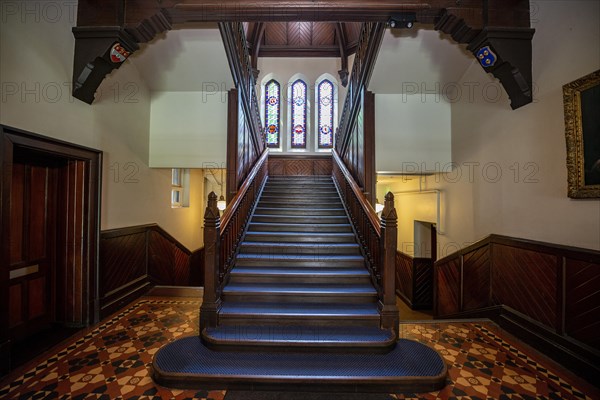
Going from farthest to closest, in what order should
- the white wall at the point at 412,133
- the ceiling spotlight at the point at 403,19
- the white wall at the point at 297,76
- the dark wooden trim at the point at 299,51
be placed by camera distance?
the white wall at the point at 297,76 < the dark wooden trim at the point at 299,51 < the white wall at the point at 412,133 < the ceiling spotlight at the point at 403,19

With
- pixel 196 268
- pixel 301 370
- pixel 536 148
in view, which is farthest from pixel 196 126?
pixel 536 148

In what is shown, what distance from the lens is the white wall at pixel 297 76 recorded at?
7547 mm

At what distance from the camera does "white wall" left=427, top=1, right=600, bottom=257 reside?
217 cm

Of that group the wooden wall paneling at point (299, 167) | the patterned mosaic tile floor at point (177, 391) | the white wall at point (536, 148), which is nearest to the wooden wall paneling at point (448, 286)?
the white wall at point (536, 148)

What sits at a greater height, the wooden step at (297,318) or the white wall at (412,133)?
the white wall at (412,133)

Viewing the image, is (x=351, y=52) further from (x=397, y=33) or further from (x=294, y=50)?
(x=397, y=33)

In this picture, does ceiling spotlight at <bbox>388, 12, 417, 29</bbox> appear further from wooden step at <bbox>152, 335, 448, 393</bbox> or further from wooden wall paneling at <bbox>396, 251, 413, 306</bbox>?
wooden wall paneling at <bbox>396, 251, 413, 306</bbox>

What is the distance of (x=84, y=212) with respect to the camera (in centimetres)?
Answer: 292

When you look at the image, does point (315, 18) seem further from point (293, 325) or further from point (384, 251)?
point (293, 325)

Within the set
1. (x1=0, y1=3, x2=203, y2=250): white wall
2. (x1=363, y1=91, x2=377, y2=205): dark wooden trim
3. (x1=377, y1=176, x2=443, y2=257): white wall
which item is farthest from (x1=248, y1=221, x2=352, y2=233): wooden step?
(x1=377, y1=176, x2=443, y2=257): white wall

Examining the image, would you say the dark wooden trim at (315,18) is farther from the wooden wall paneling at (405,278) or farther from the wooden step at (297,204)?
the wooden wall paneling at (405,278)

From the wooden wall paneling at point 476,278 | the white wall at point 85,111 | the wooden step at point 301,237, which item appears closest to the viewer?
the white wall at point 85,111

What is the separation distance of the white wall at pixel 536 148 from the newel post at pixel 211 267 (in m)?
3.15

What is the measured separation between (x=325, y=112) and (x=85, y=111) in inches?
236
